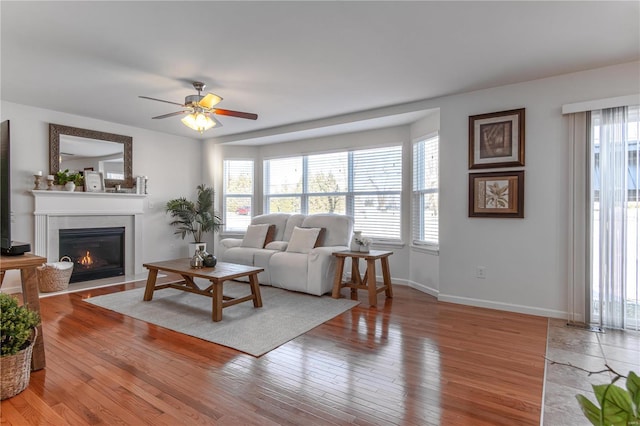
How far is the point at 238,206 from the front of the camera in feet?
21.8

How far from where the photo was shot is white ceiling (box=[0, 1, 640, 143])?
7.66ft

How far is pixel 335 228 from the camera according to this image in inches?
191

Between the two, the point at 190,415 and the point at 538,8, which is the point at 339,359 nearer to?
the point at 190,415

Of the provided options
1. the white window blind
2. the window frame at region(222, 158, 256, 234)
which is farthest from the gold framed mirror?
the white window blind

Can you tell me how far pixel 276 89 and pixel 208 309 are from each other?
8.30ft

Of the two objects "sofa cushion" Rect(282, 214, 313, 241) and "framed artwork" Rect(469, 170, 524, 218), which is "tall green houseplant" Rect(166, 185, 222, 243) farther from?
"framed artwork" Rect(469, 170, 524, 218)

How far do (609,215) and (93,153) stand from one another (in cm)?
648

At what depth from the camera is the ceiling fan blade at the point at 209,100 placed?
3303 millimetres

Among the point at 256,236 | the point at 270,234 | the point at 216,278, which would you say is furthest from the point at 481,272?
the point at 256,236

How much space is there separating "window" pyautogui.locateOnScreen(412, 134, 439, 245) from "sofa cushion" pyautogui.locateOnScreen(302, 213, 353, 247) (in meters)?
0.96

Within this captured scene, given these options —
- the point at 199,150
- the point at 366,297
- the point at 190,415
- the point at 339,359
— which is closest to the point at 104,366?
the point at 190,415

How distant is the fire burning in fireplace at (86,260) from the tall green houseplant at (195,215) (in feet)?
4.53

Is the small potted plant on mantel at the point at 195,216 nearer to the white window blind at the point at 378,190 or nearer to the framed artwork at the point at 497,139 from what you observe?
the white window blind at the point at 378,190

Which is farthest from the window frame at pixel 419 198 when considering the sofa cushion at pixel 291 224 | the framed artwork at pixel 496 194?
the sofa cushion at pixel 291 224
